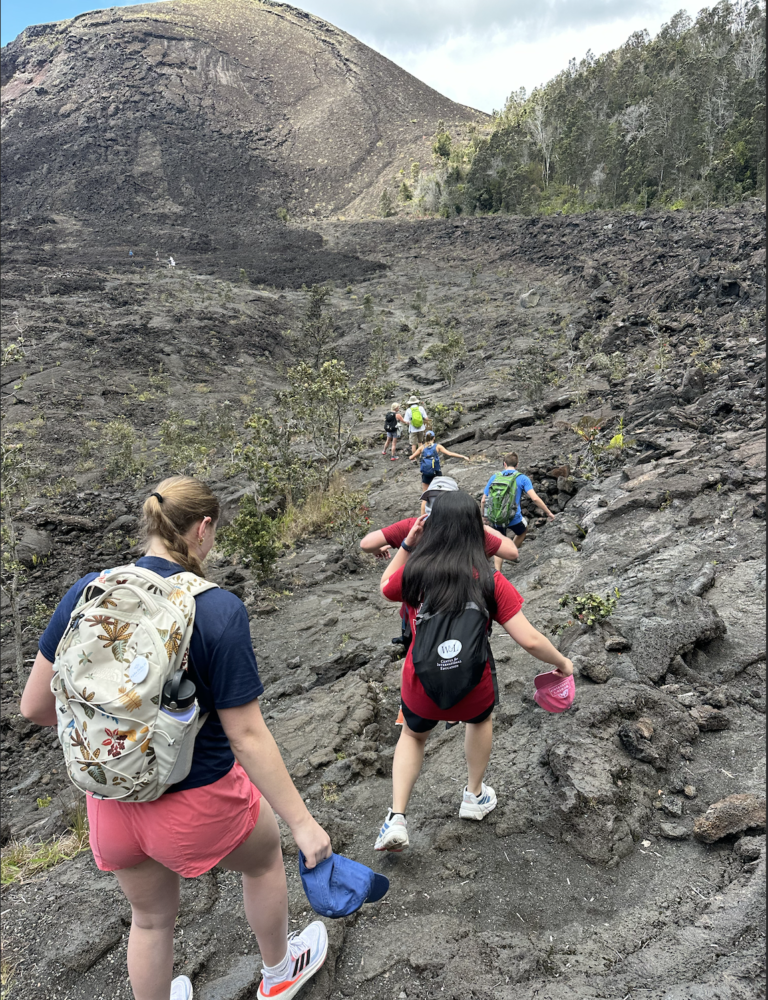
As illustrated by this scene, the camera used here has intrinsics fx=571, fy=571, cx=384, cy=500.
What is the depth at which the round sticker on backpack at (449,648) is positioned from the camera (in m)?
2.02

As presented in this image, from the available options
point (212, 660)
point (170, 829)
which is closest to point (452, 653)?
point (212, 660)

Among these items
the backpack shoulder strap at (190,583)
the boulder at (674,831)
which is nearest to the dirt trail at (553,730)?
the boulder at (674,831)

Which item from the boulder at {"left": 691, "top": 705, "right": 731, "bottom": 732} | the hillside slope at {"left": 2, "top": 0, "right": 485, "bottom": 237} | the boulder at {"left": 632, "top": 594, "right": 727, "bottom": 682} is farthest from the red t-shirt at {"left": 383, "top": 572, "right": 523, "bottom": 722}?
the hillside slope at {"left": 2, "top": 0, "right": 485, "bottom": 237}

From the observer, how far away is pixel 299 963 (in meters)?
1.94

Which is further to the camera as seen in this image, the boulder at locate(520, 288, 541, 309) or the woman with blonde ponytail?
the boulder at locate(520, 288, 541, 309)

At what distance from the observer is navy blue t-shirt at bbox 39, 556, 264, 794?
1420mm

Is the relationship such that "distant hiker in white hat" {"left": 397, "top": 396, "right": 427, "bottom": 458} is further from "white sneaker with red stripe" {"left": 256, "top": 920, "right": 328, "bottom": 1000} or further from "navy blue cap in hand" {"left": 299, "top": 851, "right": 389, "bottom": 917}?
"navy blue cap in hand" {"left": 299, "top": 851, "right": 389, "bottom": 917}

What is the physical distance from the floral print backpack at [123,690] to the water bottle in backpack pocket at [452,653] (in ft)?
3.02

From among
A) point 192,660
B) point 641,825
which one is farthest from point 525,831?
point 192,660

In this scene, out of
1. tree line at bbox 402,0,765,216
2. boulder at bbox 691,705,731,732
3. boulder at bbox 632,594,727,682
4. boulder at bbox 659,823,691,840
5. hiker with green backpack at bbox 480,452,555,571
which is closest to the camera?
boulder at bbox 659,823,691,840

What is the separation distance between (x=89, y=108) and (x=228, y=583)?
7341cm

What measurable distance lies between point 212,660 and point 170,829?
44cm

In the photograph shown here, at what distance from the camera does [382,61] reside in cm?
7819

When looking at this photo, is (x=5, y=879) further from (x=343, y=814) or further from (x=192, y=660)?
(x=192, y=660)
